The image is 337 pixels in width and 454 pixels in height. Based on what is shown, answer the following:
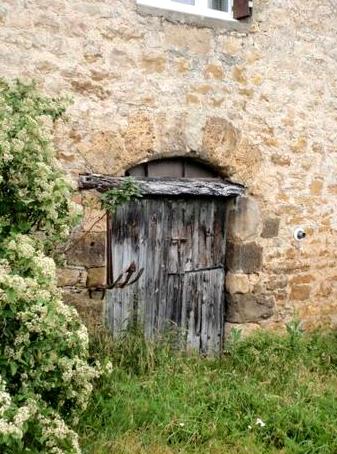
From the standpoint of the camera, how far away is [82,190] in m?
5.19

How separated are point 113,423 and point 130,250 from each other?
1.81m

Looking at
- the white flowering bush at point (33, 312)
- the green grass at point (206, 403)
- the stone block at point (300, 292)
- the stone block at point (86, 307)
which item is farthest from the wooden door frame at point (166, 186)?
the stone block at point (300, 292)

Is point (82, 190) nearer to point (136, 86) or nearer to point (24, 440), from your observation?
point (136, 86)

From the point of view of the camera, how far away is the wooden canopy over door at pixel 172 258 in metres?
5.54

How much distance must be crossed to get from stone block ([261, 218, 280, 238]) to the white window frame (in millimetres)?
2016

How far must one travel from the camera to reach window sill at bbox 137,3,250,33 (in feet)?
17.9

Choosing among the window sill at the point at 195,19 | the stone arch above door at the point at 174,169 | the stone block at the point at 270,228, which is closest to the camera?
the window sill at the point at 195,19

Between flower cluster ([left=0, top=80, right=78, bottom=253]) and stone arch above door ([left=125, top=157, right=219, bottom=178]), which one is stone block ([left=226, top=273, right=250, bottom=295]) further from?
flower cluster ([left=0, top=80, right=78, bottom=253])

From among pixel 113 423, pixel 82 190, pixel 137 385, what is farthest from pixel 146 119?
pixel 113 423

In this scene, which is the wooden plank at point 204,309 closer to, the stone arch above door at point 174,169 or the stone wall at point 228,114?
the stone wall at point 228,114

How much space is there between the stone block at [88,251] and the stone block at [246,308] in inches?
63.4

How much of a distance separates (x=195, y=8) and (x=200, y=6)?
10cm

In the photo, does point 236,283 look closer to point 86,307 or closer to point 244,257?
point 244,257

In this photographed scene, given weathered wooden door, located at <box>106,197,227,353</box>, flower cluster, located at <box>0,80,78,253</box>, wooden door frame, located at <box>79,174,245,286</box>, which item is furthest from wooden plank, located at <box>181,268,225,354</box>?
flower cluster, located at <box>0,80,78,253</box>
